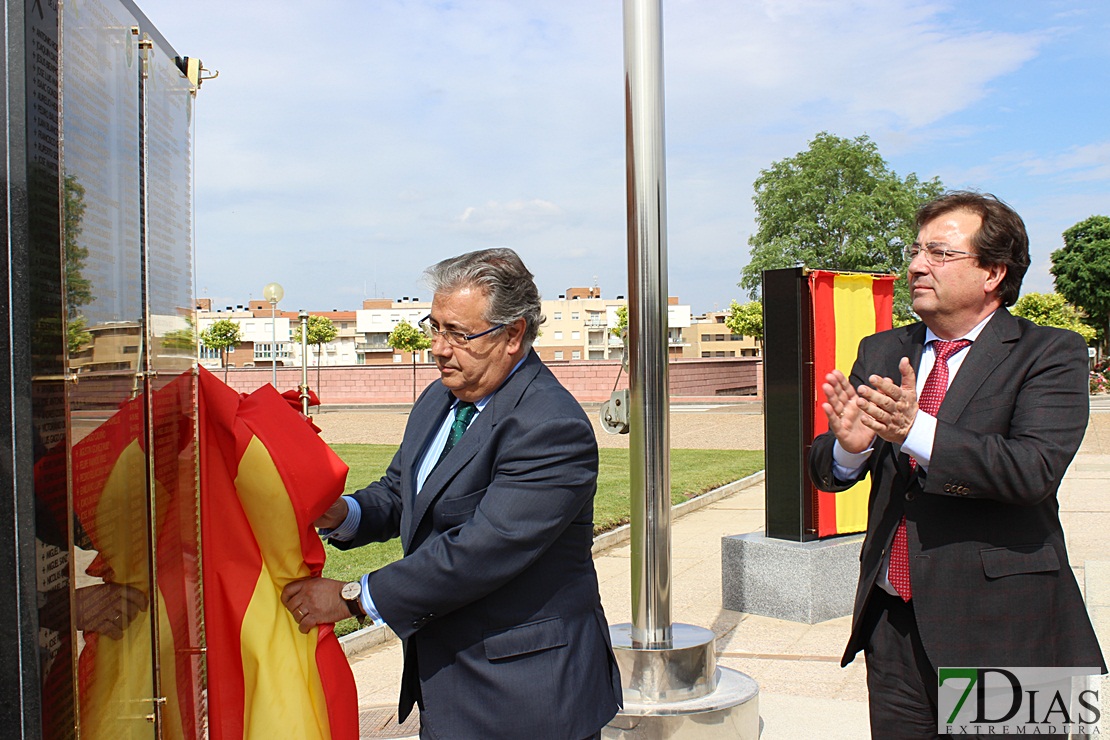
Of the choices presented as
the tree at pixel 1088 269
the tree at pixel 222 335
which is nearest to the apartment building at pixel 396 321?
the tree at pixel 222 335

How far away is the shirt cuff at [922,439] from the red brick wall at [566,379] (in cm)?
4115

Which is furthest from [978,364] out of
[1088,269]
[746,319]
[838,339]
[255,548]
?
[1088,269]

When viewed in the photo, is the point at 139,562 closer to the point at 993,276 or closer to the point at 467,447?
the point at 467,447

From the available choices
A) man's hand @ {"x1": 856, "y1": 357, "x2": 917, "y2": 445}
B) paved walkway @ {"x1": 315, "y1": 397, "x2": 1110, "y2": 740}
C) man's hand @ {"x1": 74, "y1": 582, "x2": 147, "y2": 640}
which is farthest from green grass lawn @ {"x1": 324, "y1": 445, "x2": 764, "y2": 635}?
man's hand @ {"x1": 74, "y1": 582, "x2": 147, "y2": 640}

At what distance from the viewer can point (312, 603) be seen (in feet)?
8.45

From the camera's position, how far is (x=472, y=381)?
9.01 ft

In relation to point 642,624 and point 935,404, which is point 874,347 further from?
point 642,624

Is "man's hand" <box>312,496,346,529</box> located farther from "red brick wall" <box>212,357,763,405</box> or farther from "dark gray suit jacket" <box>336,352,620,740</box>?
"red brick wall" <box>212,357,763,405</box>

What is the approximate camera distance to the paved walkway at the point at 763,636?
4932mm

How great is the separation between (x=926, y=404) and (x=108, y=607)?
2.16 metres

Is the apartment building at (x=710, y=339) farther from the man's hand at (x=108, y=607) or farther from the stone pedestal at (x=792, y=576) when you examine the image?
the man's hand at (x=108, y=607)

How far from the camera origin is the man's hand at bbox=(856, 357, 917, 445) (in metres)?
2.54

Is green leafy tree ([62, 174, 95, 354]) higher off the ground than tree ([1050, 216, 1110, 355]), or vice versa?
tree ([1050, 216, 1110, 355])

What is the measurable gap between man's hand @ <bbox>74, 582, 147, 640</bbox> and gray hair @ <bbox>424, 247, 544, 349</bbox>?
1.09 meters
